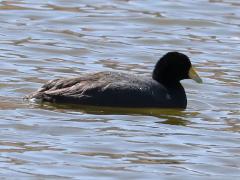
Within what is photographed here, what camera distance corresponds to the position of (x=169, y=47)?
18938 millimetres

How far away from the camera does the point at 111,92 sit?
47.4 ft

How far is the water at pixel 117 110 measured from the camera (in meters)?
11.6

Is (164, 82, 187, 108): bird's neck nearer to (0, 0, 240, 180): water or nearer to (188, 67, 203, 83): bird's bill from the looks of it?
(0, 0, 240, 180): water

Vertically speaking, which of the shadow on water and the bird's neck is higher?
the bird's neck

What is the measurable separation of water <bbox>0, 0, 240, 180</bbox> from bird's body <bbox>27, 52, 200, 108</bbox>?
12 cm

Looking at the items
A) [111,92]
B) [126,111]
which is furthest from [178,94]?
[111,92]

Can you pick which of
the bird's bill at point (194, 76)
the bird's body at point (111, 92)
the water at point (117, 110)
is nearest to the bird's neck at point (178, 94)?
the bird's body at point (111, 92)

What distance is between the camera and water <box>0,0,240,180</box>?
11.6 m

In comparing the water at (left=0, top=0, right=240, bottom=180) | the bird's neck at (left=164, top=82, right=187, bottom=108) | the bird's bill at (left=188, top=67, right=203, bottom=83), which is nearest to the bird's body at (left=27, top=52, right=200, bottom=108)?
the bird's neck at (left=164, top=82, right=187, bottom=108)

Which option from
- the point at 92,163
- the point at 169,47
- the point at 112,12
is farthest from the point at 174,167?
the point at 112,12

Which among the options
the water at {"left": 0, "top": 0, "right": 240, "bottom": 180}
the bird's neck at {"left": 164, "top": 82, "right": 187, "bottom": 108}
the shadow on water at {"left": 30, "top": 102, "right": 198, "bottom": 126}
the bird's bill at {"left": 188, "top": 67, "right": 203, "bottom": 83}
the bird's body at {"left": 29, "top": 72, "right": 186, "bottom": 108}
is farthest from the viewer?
the bird's bill at {"left": 188, "top": 67, "right": 203, "bottom": 83}

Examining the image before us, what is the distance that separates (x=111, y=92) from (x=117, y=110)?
0.74 ft

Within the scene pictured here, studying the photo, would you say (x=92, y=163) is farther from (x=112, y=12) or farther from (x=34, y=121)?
(x=112, y=12)

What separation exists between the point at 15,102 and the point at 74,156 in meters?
2.88
